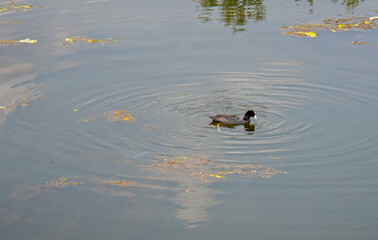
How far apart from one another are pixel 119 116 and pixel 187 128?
67.0 inches

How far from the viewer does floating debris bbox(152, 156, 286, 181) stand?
405 inches

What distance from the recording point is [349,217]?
8.83 meters

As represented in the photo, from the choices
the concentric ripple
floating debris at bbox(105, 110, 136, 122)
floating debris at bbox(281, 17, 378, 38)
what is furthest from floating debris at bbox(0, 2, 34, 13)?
floating debris at bbox(105, 110, 136, 122)

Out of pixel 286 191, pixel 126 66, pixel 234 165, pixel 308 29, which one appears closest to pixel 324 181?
pixel 286 191

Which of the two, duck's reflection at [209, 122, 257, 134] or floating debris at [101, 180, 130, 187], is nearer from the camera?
floating debris at [101, 180, 130, 187]

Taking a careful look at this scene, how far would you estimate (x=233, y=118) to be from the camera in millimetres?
13164

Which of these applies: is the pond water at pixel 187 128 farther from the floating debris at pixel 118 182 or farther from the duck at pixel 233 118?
the duck at pixel 233 118

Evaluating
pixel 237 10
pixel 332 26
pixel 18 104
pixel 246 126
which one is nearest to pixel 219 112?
pixel 246 126

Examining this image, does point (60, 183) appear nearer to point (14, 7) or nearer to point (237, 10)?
point (237, 10)

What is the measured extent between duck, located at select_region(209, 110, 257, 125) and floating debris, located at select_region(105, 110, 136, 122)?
180 cm

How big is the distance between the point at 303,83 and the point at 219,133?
374 centimetres

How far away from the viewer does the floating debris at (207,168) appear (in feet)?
→ 33.8

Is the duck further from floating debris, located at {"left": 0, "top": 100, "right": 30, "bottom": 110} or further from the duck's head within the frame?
floating debris, located at {"left": 0, "top": 100, "right": 30, "bottom": 110}

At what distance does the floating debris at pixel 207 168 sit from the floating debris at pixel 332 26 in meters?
9.56
